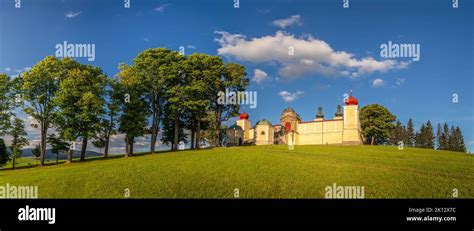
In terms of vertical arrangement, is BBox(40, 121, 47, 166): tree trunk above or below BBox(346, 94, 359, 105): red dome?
below

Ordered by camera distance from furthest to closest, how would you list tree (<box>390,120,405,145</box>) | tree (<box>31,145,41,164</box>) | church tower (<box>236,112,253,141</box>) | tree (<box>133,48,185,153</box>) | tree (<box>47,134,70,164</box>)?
tree (<box>390,120,405,145</box>)
church tower (<box>236,112,253,141</box>)
tree (<box>31,145,41,164</box>)
tree (<box>133,48,185,153</box>)
tree (<box>47,134,70,164</box>)

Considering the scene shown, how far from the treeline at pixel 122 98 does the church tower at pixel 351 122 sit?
23.1 m

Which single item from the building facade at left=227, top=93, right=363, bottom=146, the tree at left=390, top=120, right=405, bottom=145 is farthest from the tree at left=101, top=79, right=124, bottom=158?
Result: the tree at left=390, top=120, right=405, bottom=145

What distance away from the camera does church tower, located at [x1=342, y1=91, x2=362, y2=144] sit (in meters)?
71.0

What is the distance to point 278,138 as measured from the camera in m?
82.1

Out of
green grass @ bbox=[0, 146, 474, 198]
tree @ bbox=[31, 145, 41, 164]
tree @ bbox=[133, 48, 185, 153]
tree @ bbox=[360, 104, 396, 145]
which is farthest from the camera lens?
tree @ bbox=[360, 104, 396, 145]

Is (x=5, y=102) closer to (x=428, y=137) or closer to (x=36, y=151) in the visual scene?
(x=36, y=151)

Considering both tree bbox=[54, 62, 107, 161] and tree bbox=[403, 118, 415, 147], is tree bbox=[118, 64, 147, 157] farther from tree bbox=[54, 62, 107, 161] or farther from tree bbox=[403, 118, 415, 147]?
tree bbox=[403, 118, 415, 147]

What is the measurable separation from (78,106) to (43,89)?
486 cm

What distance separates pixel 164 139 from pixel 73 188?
34.8 metres

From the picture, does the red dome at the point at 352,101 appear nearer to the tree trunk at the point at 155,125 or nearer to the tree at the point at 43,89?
the tree trunk at the point at 155,125

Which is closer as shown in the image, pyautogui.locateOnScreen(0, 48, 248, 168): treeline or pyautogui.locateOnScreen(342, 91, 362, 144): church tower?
pyautogui.locateOnScreen(0, 48, 248, 168): treeline

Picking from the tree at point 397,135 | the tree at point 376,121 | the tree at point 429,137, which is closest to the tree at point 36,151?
the tree at point 376,121

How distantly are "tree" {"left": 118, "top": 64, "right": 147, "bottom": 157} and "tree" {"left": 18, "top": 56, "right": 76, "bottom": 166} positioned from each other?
323 inches
